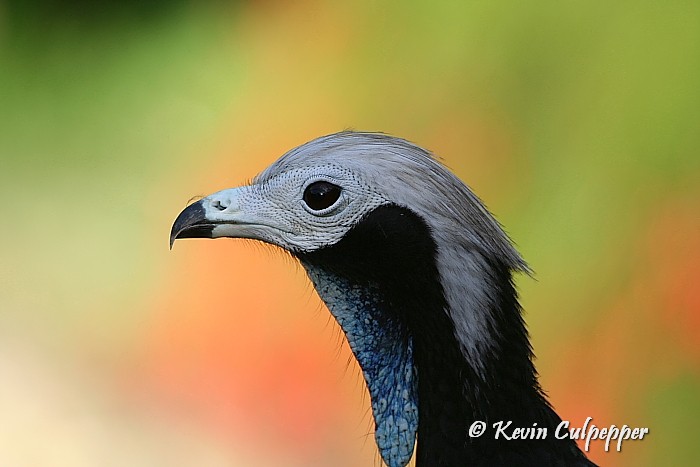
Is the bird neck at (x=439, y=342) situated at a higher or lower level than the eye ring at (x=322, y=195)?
lower

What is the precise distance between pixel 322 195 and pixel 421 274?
0.19 m

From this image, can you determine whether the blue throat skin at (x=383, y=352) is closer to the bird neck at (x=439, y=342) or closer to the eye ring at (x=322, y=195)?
the bird neck at (x=439, y=342)

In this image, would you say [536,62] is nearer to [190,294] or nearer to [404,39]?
[404,39]

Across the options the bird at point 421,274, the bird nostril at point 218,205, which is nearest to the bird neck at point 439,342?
the bird at point 421,274

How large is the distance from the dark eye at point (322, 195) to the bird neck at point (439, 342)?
6 centimetres

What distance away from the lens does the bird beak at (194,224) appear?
4.24 feet

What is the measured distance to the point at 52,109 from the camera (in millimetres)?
2508

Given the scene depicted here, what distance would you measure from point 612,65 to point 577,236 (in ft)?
1.50

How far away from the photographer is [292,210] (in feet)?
4.18

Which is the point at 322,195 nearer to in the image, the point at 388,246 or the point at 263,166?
the point at 388,246

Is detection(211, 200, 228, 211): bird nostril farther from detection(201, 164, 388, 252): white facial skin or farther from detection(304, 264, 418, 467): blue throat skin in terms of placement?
detection(304, 264, 418, 467): blue throat skin

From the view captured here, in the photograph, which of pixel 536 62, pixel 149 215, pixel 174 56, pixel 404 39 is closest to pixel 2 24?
pixel 174 56

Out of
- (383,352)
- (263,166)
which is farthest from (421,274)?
(263,166)

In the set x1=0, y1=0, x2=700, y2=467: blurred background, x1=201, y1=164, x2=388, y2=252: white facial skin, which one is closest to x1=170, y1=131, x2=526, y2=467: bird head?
x1=201, y1=164, x2=388, y2=252: white facial skin
